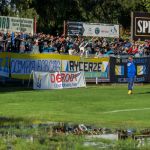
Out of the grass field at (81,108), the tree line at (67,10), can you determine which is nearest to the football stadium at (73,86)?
A: the grass field at (81,108)

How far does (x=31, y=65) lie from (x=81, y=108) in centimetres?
1181

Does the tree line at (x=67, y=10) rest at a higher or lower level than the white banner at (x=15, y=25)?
higher

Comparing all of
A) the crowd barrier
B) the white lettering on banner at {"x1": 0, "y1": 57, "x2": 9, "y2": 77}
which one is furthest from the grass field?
the crowd barrier

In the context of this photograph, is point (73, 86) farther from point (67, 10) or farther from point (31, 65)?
point (67, 10)

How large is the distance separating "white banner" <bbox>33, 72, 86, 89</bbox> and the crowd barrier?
135 centimetres

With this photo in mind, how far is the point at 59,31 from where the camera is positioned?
6256cm

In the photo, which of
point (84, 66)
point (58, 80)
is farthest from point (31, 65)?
point (84, 66)

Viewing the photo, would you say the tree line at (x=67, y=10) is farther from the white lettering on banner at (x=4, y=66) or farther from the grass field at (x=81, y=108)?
the grass field at (x=81, y=108)

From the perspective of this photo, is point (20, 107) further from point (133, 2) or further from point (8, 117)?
point (133, 2)

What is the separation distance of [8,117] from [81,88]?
1458 cm

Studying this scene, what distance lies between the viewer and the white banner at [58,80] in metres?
29.1

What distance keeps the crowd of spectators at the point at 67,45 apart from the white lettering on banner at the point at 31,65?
0.62 meters

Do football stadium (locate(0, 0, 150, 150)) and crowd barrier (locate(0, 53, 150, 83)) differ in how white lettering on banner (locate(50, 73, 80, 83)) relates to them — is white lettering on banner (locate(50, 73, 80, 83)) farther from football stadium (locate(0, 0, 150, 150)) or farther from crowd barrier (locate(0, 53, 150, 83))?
crowd barrier (locate(0, 53, 150, 83))

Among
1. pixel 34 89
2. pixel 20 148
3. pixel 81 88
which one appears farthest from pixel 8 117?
pixel 81 88
